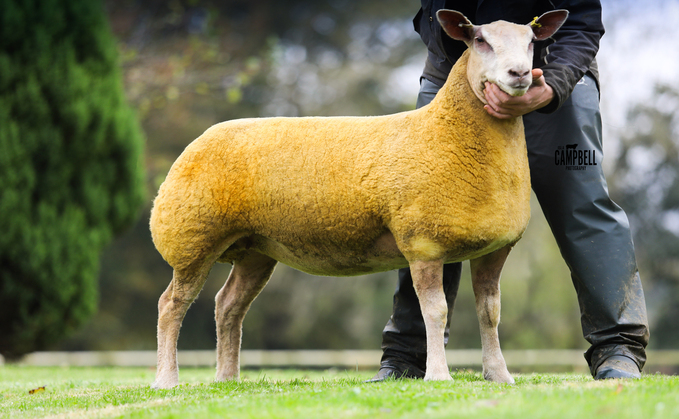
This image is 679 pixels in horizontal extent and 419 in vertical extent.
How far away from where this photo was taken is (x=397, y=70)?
1614 centimetres

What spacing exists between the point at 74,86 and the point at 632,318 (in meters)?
7.87

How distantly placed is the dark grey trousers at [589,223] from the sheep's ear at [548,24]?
0.49 m

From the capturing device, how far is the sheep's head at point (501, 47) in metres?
3.28

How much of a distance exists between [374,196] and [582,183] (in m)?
1.28

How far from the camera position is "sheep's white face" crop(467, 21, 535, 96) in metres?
3.27

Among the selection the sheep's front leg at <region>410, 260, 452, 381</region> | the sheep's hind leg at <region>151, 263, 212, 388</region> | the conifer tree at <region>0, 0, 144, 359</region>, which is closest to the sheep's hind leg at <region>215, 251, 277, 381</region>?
the sheep's hind leg at <region>151, 263, 212, 388</region>

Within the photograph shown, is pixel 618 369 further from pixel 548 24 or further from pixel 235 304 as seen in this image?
pixel 235 304

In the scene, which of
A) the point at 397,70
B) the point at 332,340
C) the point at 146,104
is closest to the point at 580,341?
the point at 332,340

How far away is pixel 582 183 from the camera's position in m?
3.91

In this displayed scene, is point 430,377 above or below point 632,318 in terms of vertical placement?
below

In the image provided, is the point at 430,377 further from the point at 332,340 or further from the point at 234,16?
the point at 234,16

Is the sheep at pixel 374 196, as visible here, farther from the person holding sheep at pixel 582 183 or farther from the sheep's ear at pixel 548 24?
the person holding sheep at pixel 582 183

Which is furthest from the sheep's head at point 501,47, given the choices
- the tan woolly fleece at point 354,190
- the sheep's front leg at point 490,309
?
the sheep's front leg at point 490,309

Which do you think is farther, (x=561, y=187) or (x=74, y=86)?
(x=74, y=86)
